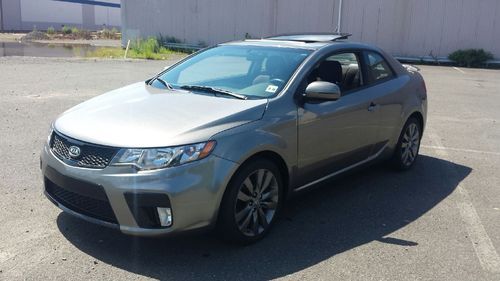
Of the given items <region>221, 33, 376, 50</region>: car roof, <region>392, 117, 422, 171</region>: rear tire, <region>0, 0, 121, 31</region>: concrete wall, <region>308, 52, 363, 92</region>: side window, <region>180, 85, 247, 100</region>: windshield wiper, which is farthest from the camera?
<region>0, 0, 121, 31</region>: concrete wall

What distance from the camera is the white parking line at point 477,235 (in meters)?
3.95

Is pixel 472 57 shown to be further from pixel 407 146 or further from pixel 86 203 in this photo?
pixel 86 203

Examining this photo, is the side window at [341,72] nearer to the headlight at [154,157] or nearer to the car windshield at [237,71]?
the car windshield at [237,71]

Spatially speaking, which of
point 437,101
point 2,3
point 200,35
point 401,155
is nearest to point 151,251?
point 401,155

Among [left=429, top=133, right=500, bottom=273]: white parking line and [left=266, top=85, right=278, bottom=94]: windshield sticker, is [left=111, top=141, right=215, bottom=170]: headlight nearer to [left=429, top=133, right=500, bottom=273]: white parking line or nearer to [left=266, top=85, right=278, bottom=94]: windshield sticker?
[left=266, top=85, right=278, bottom=94]: windshield sticker

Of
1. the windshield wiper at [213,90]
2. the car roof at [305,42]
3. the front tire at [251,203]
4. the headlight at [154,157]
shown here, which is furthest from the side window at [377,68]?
the headlight at [154,157]

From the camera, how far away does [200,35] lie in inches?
1136

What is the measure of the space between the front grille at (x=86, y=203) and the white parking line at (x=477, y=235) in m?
2.82

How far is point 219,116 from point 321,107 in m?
1.14

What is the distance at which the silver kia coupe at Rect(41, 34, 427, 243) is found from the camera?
11.6ft

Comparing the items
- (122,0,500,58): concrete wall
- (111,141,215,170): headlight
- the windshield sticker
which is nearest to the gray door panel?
the windshield sticker

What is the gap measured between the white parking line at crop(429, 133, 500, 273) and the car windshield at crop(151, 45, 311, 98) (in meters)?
2.10

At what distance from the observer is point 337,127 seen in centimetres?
483

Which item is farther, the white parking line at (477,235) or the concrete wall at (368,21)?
the concrete wall at (368,21)
